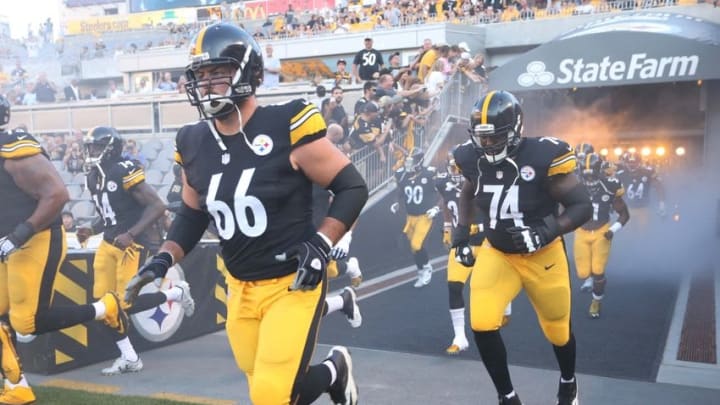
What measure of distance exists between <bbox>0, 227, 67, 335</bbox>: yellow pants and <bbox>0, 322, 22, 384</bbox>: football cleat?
5.3 inches

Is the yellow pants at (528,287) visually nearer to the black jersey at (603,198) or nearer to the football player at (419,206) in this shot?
the black jersey at (603,198)

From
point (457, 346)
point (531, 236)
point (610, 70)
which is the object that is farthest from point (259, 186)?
point (610, 70)

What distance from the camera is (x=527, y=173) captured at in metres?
4.56

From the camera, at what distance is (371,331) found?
283 inches

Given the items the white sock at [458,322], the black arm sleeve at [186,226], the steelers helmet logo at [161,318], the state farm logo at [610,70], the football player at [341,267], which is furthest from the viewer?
the state farm logo at [610,70]

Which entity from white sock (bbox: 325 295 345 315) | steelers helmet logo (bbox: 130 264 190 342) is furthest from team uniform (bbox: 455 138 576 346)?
steelers helmet logo (bbox: 130 264 190 342)

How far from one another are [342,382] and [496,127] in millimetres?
1889

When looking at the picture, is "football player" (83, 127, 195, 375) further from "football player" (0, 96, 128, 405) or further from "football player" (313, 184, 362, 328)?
"football player" (313, 184, 362, 328)

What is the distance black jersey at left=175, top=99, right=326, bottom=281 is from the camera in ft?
10.3

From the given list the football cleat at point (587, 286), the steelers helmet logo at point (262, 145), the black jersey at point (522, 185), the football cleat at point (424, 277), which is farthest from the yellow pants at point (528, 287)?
the football cleat at point (424, 277)

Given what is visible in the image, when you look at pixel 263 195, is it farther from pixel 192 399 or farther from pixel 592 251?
pixel 592 251

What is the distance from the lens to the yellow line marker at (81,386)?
17.7ft

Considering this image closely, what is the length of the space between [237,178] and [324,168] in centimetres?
39

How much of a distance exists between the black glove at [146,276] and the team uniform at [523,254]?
2091 mm
